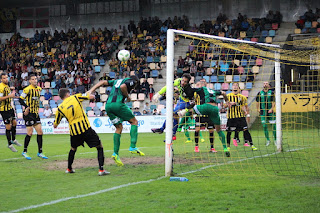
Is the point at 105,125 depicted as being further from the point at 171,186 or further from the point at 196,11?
the point at 171,186

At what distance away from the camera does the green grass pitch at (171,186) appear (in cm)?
590

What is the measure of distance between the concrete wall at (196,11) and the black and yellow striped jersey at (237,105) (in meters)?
19.2

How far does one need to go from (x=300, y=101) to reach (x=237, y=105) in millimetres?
3412

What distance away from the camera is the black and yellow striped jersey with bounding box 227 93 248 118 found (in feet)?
48.3

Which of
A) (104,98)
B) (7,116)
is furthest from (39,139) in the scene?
(104,98)

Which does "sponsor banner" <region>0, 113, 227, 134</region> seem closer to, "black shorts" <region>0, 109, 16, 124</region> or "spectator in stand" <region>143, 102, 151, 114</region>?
"spectator in stand" <region>143, 102, 151, 114</region>

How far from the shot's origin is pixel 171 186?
7219mm

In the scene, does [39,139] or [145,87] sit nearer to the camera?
[39,139]

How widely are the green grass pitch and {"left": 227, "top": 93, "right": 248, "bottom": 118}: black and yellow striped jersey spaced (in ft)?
11.5

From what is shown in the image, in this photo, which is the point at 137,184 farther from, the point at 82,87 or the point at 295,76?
the point at 82,87

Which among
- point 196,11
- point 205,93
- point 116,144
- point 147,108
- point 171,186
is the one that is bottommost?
point 171,186

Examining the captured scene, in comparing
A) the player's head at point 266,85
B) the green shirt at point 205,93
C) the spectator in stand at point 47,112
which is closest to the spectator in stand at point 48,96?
the spectator in stand at point 47,112

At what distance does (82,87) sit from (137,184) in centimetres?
2388

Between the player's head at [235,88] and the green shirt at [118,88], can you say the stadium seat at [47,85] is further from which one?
the green shirt at [118,88]
